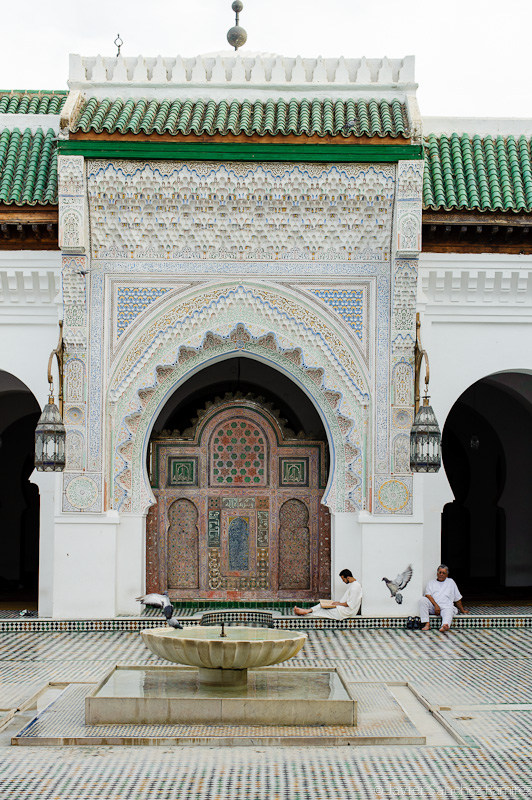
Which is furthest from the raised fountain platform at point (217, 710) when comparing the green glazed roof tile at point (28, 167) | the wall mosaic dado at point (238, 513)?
the green glazed roof tile at point (28, 167)

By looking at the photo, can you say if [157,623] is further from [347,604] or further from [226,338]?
[226,338]

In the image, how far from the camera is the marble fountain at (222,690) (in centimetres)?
361

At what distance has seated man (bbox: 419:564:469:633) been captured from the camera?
18.5 ft

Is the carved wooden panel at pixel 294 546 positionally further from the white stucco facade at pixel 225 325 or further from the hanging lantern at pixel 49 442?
the hanging lantern at pixel 49 442

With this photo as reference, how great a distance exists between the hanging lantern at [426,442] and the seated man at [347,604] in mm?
787

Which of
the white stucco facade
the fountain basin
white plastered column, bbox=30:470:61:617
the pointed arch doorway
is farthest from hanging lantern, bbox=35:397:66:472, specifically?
the fountain basin

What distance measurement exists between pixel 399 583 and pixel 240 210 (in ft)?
7.88

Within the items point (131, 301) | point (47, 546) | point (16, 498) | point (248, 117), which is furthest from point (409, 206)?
point (16, 498)

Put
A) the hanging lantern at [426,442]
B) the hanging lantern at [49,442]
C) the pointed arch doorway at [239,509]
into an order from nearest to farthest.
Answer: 1. the hanging lantern at [49,442]
2. the hanging lantern at [426,442]
3. the pointed arch doorway at [239,509]

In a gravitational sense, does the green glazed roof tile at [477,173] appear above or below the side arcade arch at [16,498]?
above

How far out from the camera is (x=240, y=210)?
19.1ft

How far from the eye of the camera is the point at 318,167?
574 cm

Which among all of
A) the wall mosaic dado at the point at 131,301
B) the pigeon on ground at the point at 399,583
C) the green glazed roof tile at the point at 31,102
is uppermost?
the green glazed roof tile at the point at 31,102

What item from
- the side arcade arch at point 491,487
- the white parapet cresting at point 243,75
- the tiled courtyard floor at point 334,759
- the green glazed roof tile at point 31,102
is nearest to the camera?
the tiled courtyard floor at point 334,759
